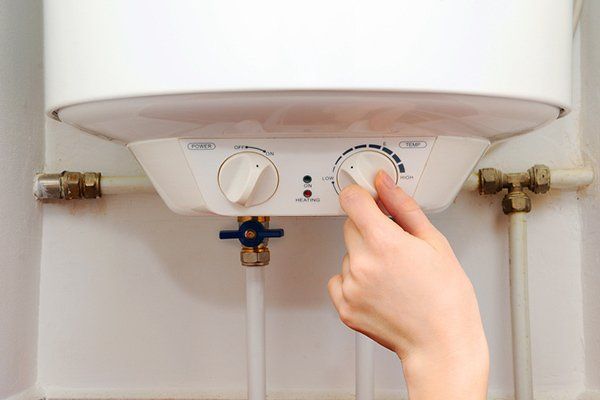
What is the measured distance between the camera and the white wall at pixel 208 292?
80 centimetres

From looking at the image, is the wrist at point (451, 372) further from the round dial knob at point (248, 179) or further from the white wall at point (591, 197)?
the white wall at point (591, 197)

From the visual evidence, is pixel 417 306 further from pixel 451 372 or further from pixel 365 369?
pixel 365 369

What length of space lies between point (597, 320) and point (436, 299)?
1.50ft

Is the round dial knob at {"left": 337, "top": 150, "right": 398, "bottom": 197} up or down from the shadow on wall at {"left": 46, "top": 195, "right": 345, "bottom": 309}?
up

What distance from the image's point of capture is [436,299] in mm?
425

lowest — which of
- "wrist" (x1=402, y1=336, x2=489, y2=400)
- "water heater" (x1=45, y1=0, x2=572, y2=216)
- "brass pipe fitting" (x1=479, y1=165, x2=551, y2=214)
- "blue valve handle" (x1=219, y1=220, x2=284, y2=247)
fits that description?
"wrist" (x1=402, y1=336, x2=489, y2=400)

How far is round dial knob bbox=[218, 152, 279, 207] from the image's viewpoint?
49 centimetres

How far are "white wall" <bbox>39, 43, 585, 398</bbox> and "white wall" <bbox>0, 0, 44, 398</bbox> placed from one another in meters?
0.03

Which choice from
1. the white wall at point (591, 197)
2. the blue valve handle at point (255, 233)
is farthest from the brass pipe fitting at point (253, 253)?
the white wall at point (591, 197)

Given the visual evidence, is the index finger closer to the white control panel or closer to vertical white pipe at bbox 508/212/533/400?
the white control panel

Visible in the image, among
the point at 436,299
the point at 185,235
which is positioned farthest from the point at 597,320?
the point at 185,235

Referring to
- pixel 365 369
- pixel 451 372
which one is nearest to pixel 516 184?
pixel 365 369

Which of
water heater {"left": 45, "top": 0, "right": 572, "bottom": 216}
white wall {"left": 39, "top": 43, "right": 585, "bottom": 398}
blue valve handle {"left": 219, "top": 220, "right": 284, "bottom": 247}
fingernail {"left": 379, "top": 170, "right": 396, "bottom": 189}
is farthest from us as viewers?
white wall {"left": 39, "top": 43, "right": 585, "bottom": 398}

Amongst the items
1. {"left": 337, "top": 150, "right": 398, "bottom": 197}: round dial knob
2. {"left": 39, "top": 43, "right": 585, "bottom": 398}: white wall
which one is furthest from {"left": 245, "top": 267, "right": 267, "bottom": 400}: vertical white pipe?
{"left": 337, "top": 150, "right": 398, "bottom": 197}: round dial knob
